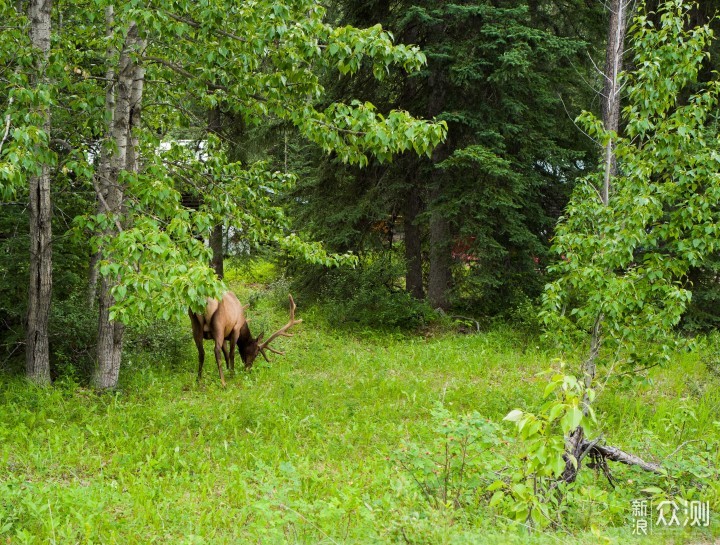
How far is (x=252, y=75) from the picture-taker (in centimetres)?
875

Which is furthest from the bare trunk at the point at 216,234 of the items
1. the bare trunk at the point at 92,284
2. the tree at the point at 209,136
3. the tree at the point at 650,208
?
the tree at the point at 650,208

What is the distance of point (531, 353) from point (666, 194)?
5962mm

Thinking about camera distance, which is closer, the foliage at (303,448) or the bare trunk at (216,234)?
the foliage at (303,448)

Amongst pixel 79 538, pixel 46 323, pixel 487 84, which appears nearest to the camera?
pixel 79 538

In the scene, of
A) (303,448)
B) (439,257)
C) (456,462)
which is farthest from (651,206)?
(439,257)

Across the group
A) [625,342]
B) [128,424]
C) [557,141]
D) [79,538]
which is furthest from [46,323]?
[557,141]

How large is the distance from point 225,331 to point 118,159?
11.6 feet

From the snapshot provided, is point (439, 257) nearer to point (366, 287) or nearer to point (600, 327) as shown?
point (366, 287)

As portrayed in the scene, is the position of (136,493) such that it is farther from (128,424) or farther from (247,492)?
A: (128,424)

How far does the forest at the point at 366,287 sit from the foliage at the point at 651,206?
0.04 metres

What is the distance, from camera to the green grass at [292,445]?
5.23 meters

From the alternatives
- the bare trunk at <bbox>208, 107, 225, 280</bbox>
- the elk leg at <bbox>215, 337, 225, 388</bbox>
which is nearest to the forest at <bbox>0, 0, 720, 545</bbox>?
the elk leg at <bbox>215, 337, 225, 388</bbox>

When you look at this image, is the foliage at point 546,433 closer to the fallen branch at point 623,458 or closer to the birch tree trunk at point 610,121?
the fallen branch at point 623,458

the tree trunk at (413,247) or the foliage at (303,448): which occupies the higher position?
the tree trunk at (413,247)
